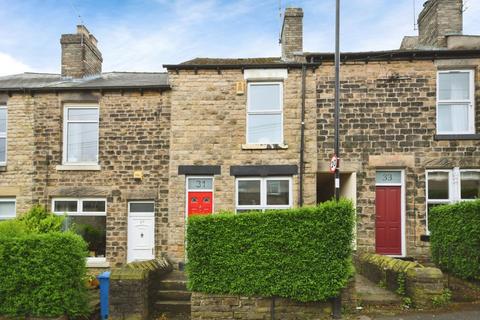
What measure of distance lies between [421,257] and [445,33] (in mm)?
7188

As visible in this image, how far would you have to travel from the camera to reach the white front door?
1266 centimetres

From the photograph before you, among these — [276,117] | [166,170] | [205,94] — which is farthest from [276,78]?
[166,170]

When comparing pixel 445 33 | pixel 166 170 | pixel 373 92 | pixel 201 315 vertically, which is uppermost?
pixel 445 33

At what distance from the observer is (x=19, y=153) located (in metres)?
12.8

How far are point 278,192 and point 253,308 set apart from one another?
486cm

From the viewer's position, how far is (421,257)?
1194cm

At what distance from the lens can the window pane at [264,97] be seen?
12481 mm

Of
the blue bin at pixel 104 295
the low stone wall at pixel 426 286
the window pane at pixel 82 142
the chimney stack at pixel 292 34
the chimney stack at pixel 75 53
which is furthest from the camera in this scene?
the chimney stack at pixel 75 53

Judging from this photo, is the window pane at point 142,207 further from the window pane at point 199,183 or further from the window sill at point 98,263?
the window sill at point 98,263

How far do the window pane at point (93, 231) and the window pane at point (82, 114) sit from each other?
322cm

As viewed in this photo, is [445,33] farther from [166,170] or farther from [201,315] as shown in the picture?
[201,315]

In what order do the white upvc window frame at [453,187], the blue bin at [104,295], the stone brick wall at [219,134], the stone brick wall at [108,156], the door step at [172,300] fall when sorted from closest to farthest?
the blue bin at [104,295] < the door step at [172,300] < the stone brick wall at [219,134] < the white upvc window frame at [453,187] < the stone brick wall at [108,156]

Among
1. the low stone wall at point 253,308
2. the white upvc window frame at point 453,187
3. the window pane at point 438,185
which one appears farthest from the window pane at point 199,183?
the window pane at point 438,185

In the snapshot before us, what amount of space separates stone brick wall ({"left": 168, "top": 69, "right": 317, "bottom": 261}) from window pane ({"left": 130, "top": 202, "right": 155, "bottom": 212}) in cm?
105
